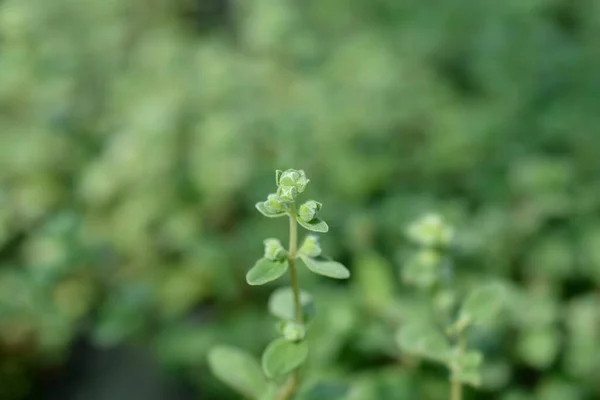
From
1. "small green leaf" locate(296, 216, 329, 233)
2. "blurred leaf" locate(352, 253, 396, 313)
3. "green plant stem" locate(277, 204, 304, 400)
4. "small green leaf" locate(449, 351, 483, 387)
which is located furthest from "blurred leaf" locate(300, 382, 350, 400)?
"blurred leaf" locate(352, 253, 396, 313)

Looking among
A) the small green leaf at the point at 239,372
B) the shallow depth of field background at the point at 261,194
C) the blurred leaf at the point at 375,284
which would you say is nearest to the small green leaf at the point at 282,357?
the small green leaf at the point at 239,372

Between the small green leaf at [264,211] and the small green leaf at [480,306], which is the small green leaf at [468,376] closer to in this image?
the small green leaf at [480,306]

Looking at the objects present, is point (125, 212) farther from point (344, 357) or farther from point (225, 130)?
point (344, 357)

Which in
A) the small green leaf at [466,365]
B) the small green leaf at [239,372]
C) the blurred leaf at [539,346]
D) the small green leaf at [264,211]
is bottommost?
the small green leaf at [466,365]

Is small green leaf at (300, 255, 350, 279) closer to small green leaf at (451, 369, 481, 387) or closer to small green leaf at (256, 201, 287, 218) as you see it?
small green leaf at (256, 201, 287, 218)

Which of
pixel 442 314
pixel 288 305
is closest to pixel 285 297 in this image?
pixel 288 305

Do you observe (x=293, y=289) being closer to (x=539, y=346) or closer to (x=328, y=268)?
(x=328, y=268)
